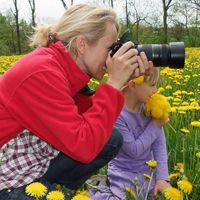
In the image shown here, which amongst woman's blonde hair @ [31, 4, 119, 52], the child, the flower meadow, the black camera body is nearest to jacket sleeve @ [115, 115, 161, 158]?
the child

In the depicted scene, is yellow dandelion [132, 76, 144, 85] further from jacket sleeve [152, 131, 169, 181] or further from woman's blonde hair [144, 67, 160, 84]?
jacket sleeve [152, 131, 169, 181]

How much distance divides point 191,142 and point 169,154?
0.42 feet

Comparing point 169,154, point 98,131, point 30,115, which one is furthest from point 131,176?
point 30,115

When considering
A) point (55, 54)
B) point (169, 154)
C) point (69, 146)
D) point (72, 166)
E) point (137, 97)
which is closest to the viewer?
point (69, 146)

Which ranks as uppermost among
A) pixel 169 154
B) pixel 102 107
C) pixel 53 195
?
pixel 102 107

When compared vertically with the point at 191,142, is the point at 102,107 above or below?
above

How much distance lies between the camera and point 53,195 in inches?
49.6

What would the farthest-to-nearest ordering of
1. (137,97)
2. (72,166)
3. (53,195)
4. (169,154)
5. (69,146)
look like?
(169,154), (137,97), (72,166), (69,146), (53,195)

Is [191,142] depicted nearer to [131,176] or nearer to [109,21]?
[131,176]

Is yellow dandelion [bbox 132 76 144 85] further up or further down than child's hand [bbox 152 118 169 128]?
further up

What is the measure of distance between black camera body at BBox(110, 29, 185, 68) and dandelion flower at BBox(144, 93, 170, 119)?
0.29 meters

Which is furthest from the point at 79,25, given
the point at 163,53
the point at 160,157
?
the point at 160,157

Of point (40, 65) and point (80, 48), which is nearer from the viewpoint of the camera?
point (40, 65)

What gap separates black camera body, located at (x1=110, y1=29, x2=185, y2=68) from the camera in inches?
64.7
